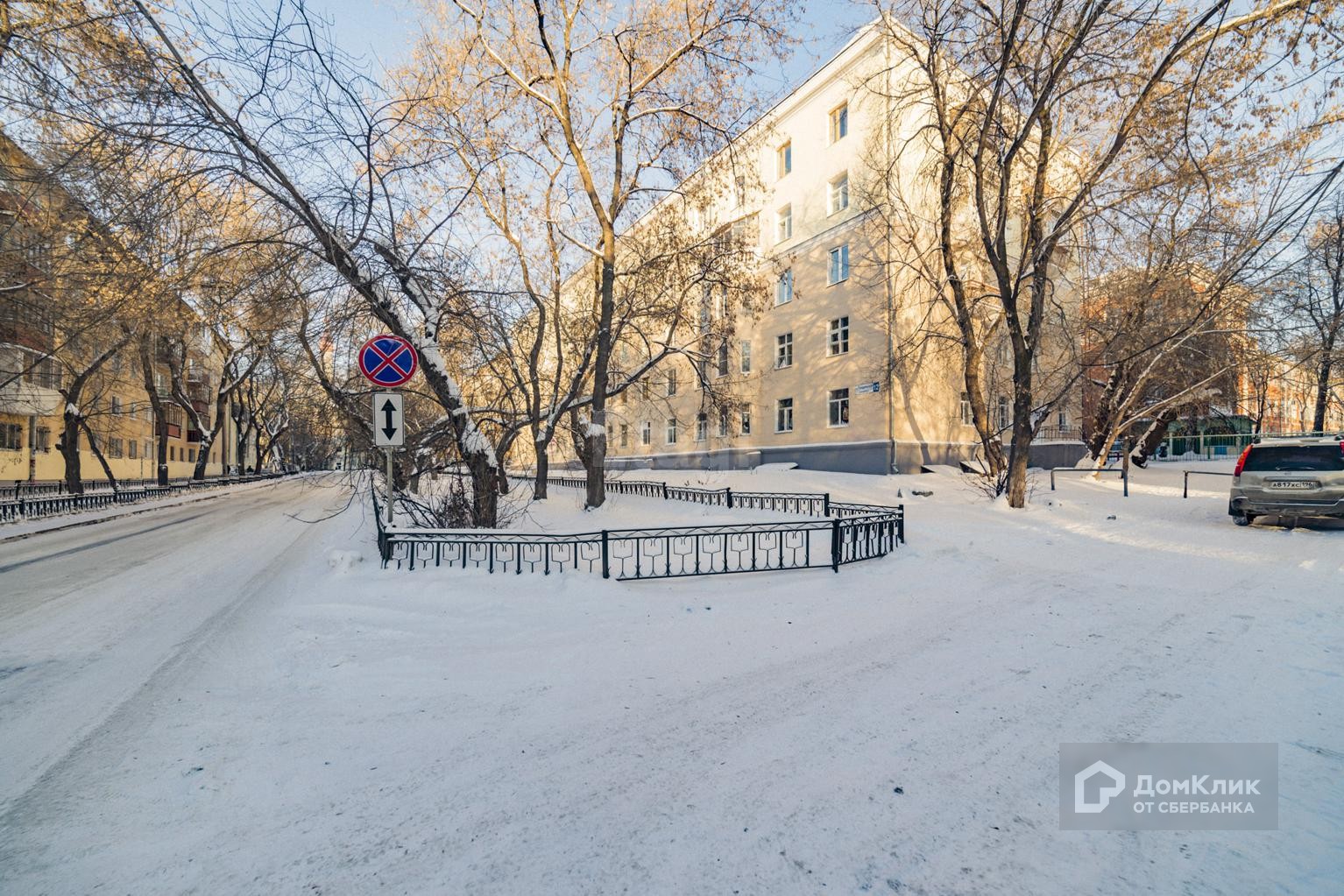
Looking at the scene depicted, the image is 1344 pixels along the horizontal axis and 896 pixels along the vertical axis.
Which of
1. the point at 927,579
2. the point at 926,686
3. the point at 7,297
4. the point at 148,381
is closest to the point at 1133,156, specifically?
the point at 927,579

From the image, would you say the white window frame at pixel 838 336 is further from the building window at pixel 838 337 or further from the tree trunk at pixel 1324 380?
the tree trunk at pixel 1324 380

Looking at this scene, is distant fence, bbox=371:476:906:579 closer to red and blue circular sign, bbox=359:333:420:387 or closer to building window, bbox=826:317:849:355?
red and blue circular sign, bbox=359:333:420:387

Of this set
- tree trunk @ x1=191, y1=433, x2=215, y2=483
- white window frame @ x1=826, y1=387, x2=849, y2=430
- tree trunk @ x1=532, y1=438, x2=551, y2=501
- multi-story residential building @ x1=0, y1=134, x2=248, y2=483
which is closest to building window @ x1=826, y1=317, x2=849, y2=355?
white window frame @ x1=826, y1=387, x2=849, y2=430

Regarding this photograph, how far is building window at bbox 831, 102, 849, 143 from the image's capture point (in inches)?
914

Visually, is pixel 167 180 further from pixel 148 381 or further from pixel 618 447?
pixel 618 447

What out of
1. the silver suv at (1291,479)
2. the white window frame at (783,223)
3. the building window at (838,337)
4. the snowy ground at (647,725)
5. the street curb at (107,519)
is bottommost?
the street curb at (107,519)

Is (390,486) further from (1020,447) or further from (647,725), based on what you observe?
(1020,447)

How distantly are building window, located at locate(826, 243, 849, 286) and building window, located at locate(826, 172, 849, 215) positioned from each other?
1.71 m

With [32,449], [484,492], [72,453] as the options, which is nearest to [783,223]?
[484,492]

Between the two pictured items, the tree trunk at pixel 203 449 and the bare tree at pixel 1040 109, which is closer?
the bare tree at pixel 1040 109

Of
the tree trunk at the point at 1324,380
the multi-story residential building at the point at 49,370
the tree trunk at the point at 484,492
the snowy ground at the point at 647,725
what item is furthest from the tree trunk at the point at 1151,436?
the multi-story residential building at the point at 49,370

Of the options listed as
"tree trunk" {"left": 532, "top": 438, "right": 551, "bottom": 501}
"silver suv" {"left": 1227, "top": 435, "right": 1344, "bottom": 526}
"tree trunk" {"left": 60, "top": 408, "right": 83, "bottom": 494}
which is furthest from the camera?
"tree trunk" {"left": 60, "top": 408, "right": 83, "bottom": 494}

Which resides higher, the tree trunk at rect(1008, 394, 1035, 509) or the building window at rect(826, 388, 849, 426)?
the building window at rect(826, 388, 849, 426)

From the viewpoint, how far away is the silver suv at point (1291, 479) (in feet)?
31.1
